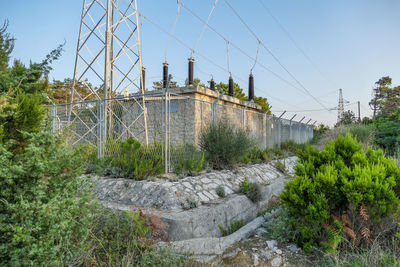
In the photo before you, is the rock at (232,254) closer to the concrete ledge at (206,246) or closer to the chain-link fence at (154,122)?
the concrete ledge at (206,246)

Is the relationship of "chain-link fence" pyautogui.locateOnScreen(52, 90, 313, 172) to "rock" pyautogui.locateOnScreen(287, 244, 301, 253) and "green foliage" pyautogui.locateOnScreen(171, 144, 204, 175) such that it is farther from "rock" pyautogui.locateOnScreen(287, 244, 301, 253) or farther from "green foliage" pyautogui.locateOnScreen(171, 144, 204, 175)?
"rock" pyautogui.locateOnScreen(287, 244, 301, 253)

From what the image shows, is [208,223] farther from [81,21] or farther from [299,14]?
[299,14]

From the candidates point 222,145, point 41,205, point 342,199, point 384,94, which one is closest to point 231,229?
point 342,199

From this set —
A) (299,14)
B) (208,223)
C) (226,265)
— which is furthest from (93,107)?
(299,14)

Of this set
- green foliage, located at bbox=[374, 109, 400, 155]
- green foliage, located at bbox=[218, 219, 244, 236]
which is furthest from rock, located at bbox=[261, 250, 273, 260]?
green foliage, located at bbox=[374, 109, 400, 155]

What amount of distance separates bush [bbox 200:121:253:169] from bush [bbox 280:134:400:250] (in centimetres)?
336

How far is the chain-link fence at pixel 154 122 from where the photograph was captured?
5.80 m

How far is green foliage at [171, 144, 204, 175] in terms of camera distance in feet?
17.9

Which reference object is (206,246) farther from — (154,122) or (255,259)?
(154,122)

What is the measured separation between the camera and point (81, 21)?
8.16m

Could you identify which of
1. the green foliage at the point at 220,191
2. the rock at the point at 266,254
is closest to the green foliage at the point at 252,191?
the green foliage at the point at 220,191

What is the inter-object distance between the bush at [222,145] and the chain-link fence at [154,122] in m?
0.42

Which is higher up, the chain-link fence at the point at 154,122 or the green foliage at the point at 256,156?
the chain-link fence at the point at 154,122

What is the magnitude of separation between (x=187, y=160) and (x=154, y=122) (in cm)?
125
